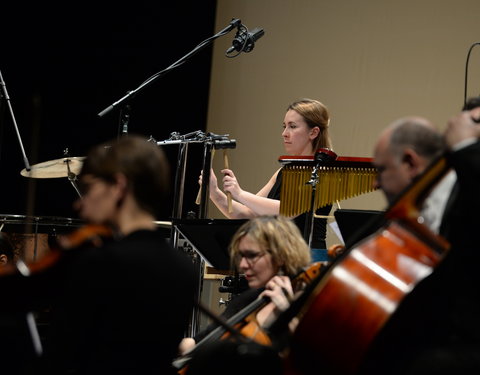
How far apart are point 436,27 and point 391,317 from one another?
4.40 metres

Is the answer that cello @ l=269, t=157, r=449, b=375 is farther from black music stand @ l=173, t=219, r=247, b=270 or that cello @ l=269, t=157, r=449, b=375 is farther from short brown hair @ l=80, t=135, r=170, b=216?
black music stand @ l=173, t=219, r=247, b=270

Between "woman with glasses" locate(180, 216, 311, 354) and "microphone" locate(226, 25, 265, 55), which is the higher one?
"microphone" locate(226, 25, 265, 55)

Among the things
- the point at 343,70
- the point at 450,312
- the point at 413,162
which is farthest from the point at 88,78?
the point at 450,312

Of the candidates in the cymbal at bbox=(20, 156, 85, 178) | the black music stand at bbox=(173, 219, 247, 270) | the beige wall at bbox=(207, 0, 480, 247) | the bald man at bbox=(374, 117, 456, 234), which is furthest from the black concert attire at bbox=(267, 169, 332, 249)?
the bald man at bbox=(374, 117, 456, 234)

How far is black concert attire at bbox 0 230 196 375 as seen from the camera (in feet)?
6.54

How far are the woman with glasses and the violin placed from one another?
120 millimetres

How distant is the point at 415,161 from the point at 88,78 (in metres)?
5.14

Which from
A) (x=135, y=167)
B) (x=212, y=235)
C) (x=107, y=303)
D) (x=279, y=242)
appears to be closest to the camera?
(x=107, y=303)

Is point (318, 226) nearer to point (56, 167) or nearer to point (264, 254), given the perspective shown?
point (264, 254)

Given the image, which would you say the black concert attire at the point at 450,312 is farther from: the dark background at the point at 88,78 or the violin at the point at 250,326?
the dark background at the point at 88,78

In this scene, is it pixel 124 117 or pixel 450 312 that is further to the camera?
pixel 124 117

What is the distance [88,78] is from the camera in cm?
692

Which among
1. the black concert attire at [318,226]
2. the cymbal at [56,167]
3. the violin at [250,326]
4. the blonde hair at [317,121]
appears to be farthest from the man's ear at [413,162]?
the cymbal at [56,167]

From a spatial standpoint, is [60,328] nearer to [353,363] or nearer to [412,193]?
[353,363]
